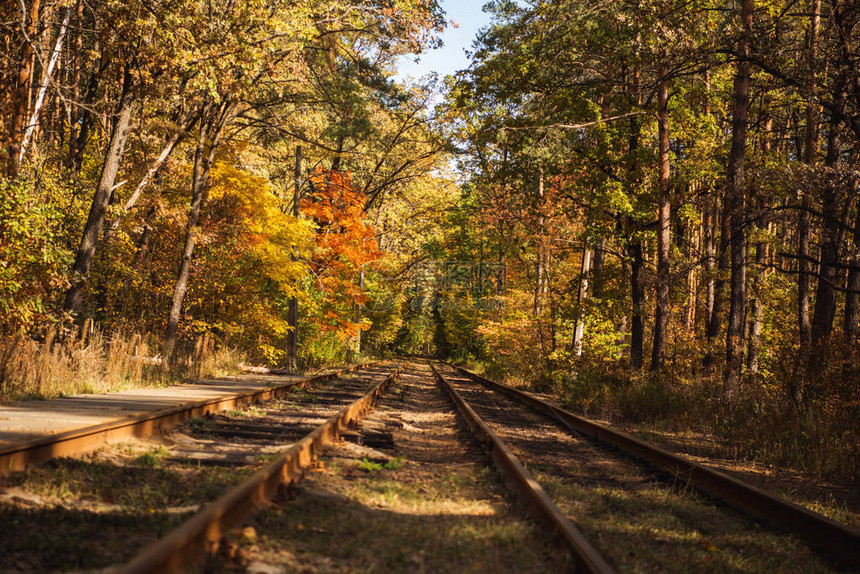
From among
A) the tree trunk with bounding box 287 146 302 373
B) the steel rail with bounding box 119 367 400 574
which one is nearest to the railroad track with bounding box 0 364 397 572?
the steel rail with bounding box 119 367 400 574

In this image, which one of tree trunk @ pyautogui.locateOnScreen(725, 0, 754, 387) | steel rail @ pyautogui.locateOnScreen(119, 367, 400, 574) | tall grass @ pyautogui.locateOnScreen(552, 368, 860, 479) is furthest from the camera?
tree trunk @ pyautogui.locateOnScreen(725, 0, 754, 387)

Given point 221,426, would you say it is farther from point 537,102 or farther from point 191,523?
point 537,102

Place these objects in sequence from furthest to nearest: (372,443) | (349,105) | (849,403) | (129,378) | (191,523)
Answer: (349,105), (129,378), (849,403), (372,443), (191,523)

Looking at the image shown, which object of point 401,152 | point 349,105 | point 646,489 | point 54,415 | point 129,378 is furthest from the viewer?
point 401,152

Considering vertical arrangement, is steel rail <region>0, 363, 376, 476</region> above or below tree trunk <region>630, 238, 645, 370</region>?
below

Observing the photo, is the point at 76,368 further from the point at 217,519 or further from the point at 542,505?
the point at 542,505

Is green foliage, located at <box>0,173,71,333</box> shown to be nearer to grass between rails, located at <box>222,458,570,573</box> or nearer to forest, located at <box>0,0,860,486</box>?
forest, located at <box>0,0,860,486</box>

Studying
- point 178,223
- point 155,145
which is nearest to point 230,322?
point 178,223

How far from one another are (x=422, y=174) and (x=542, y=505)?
2842cm

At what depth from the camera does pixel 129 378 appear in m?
11.8

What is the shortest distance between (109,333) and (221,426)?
11917 millimetres

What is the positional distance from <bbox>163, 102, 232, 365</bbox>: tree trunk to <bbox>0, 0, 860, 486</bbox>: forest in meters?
0.10

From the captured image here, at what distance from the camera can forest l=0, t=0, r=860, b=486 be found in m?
11.3

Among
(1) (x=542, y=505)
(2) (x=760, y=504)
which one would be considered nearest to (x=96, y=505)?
(1) (x=542, y=505)
